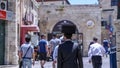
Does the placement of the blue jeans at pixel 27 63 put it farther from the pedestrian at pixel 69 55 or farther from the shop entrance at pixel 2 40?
the shop entrance at pixel 2 40

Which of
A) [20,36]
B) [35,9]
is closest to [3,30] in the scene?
[20,36]

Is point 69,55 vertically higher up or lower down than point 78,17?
lower down

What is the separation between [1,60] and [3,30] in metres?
1.88

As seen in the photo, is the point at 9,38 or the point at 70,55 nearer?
the point at 70,55

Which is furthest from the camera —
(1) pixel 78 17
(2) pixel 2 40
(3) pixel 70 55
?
(1) pixel 78 17

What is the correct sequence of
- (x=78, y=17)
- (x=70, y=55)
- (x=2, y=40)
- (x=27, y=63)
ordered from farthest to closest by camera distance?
1. (x=78, y=17)
2. (x=2, y=40)
3. (x=27, y=63)
4. (x=70, y=55)

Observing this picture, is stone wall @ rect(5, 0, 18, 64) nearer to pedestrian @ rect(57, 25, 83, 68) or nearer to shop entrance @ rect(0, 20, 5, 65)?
shop entrance @ rect(0, 20, 5, 65)

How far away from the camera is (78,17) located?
1804 inches

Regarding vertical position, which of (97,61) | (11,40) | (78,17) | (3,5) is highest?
(3,5)

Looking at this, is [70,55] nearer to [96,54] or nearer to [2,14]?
[96,54]

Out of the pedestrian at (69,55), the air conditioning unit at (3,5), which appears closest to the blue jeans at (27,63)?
the pedestrian at (69,55)

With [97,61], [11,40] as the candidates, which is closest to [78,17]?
[11,40]

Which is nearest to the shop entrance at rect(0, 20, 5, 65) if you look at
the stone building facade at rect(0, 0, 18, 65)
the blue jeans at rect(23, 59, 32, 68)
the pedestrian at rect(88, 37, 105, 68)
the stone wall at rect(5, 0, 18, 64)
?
the stone building facade at rect(0, 0, 18, 65)

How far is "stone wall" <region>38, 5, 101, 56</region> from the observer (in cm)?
4531
